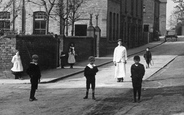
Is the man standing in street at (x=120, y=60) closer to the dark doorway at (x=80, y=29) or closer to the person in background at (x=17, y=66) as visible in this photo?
the person in background at (x=17, y=66)

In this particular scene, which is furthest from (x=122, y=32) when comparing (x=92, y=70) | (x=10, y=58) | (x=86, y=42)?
(x=92, y=70)

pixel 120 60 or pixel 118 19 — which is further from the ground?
pixel 118 19

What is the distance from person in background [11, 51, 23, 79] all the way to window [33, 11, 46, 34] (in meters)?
21.3

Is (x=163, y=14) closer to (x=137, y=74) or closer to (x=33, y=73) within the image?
(x=137, y=74)

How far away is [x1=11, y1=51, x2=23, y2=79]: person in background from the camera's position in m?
21.5

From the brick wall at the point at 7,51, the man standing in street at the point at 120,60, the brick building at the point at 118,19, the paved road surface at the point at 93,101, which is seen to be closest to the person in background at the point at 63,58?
the brick wall at the point at 7,51

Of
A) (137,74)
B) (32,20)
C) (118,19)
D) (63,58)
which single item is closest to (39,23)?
(32,20)

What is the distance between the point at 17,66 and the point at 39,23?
21.9m

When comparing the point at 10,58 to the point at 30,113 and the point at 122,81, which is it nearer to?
the point at 122,81

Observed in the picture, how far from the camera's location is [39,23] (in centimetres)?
4309

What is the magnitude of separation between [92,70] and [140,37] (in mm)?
51850

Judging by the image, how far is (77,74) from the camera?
25.3m

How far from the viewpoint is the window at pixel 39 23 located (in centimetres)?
4284

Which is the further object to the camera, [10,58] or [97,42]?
[97,42]
